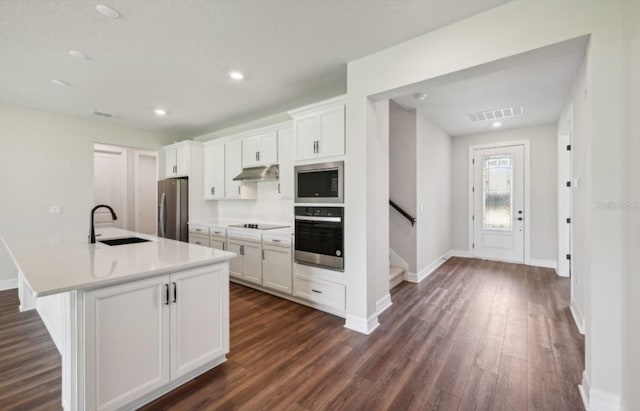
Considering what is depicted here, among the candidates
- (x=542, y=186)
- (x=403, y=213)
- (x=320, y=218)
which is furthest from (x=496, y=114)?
(x=320, y=218)

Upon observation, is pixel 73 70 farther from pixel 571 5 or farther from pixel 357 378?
pixel 571 5

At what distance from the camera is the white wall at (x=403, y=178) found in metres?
4.36

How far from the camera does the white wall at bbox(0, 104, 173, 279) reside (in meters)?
4.06

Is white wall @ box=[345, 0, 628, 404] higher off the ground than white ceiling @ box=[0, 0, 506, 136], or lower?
lower

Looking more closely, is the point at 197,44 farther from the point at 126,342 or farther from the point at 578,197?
the point at 578,197

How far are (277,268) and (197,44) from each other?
8.63 ft

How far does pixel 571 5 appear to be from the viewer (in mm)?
1734

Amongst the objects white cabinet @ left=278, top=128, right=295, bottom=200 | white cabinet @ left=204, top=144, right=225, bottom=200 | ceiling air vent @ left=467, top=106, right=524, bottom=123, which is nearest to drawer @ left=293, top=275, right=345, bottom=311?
white cabinet @ left=278, top=128, right=295, bottom=200

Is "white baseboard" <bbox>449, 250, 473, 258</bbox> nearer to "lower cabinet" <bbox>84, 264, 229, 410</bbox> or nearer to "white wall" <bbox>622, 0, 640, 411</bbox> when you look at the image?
"white wall" <bbox>622, 0, 640, 411</bbox>

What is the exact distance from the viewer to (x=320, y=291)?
319 centimetres

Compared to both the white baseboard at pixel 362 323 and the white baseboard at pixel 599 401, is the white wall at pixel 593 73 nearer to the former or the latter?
the white baseboard at pixel 599 401

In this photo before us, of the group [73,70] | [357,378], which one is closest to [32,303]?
[73,70]

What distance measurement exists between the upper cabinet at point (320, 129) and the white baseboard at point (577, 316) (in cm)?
294

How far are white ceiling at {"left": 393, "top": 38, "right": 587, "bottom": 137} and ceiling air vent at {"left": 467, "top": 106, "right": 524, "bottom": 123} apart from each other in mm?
92
